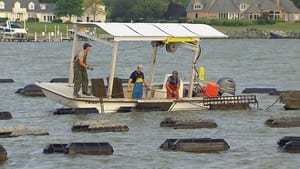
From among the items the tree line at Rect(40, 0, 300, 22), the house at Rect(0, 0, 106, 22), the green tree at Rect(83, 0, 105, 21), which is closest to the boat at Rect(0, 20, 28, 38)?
the tree line at Rect(40, 0, 300, 22)

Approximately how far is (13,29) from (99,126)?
106 metres

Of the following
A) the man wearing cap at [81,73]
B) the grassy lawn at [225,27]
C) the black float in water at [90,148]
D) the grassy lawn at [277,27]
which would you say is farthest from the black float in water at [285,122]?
the grassy lawn at [277,27]

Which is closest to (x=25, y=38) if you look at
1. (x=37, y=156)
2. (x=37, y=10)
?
(x=37, y=10)

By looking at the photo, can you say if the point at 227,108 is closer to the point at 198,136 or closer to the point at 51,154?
the point at 198,136

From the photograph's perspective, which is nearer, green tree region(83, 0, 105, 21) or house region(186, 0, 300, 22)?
house region(186, 0, 300, 22)

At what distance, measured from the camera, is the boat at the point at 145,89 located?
103 feet

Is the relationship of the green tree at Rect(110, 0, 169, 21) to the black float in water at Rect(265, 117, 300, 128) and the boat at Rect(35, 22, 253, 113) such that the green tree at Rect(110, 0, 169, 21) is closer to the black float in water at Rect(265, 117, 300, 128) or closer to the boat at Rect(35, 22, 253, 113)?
the boat at Rect(35, 22, 253, 113)

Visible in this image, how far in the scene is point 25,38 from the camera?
423 ft

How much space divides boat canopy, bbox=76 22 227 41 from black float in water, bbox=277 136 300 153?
745cm

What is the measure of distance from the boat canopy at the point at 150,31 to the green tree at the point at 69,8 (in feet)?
424

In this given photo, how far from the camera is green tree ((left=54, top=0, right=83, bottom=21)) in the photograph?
163m

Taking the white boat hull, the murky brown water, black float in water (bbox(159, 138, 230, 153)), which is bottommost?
the murky brown water

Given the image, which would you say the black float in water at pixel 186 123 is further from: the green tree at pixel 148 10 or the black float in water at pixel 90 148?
the green tree at pixel 148 10

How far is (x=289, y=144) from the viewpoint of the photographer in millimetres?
24125
